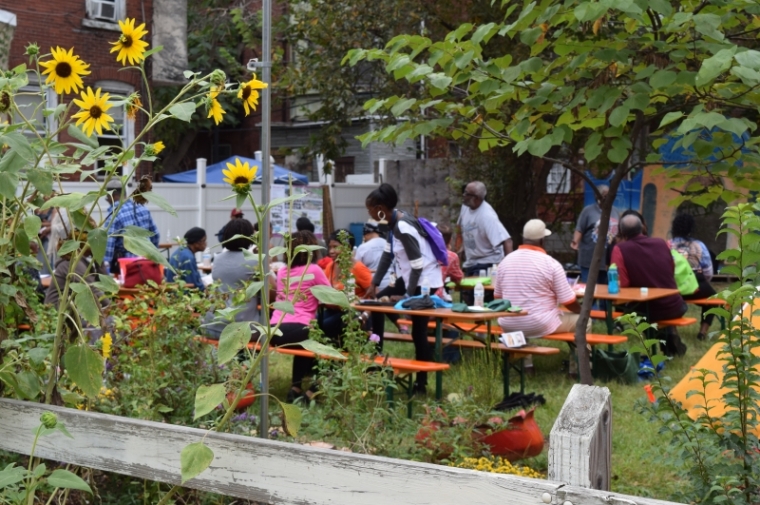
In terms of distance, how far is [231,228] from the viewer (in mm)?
8234

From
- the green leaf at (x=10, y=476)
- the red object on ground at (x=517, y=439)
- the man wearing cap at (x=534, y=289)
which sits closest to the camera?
the green leaf at (x=10, y=476)

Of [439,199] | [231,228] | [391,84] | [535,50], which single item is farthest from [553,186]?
[535,50]

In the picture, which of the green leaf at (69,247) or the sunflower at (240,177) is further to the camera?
the green leaf at (69,247)

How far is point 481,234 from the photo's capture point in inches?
460

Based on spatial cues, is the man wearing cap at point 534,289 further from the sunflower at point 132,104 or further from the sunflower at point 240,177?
the sunflower at point 240,177

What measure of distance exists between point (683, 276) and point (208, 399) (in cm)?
884

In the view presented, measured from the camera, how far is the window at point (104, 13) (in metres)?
22.0

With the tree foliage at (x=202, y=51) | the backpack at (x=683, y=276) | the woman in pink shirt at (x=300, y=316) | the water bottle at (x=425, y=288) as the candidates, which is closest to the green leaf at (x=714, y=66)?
the woman in pink shirt at (x=300, y=316)

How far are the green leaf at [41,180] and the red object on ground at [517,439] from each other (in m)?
2.92

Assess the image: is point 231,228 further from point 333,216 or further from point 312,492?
point 333,216

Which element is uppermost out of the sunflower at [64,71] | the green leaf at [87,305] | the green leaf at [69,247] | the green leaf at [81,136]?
the sunflower at [64,71]

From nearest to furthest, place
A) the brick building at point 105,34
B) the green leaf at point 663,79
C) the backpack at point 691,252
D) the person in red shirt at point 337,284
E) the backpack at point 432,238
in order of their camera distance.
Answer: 1. the green leaf at point 663,79
2. the person in red shirt at point 337,284
3. the backpack at point 432,238
4. the backpack at point 691,252
5. the brick building at point 105,34

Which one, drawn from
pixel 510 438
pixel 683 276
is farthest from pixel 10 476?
pixel 683 276

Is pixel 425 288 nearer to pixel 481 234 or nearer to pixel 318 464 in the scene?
pixel 481 234
